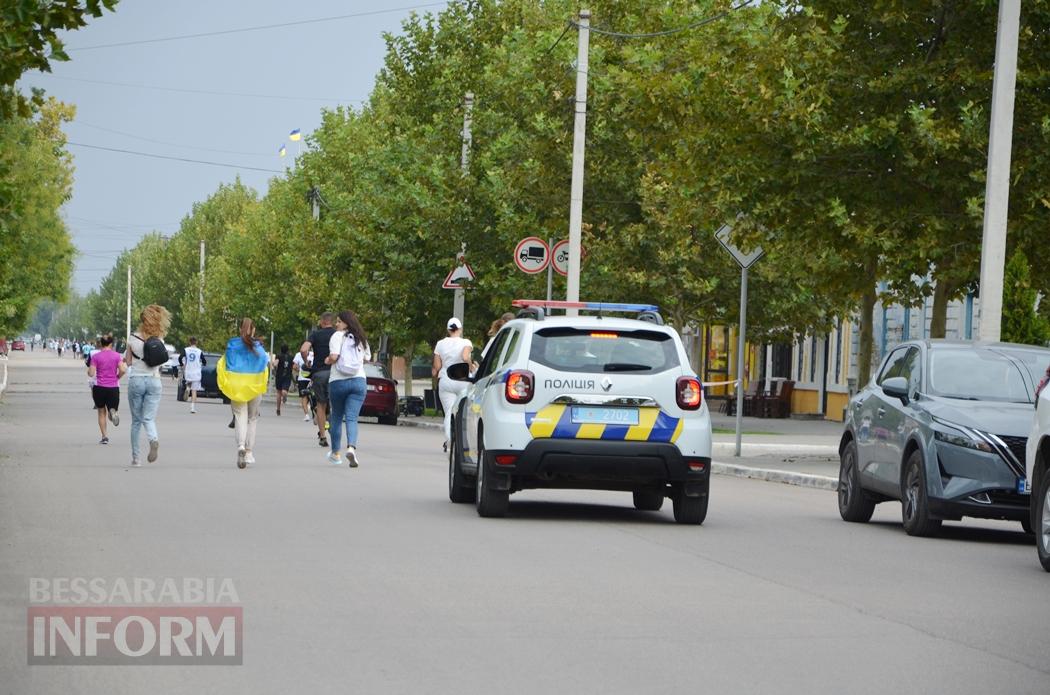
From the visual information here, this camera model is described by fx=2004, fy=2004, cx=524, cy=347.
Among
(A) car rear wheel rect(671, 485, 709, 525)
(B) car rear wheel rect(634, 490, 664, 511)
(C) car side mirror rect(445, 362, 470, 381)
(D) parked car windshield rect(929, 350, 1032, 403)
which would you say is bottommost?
(B) car rear wheel rect(634, 490, 664, 511)

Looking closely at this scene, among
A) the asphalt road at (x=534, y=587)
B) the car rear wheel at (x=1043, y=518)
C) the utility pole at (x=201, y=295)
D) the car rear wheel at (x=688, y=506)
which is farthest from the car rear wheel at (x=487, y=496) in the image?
the utility pole at (x=201, y=295)

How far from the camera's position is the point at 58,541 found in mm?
13133

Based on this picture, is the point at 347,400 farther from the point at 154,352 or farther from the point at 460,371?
the point at 460,371

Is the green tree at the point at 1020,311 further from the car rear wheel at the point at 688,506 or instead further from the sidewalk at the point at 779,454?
Result: the car rear wheel at the point at 688,506

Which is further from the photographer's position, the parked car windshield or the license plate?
the parked car windshield

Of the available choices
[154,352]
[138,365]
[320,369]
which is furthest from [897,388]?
[320,369]

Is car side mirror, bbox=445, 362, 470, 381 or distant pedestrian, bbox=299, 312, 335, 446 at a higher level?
car side mirror, bbox=445, 362, 470, 381

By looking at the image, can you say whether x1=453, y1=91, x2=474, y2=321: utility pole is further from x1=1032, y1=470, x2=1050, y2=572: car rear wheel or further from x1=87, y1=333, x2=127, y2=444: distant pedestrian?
x1=1032, y1=470, x2=1050, y2=572: car rear wheel

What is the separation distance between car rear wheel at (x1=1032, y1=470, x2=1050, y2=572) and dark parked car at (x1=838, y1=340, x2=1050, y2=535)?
1722 millimetres

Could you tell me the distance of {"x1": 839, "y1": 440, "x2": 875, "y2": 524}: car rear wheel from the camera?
17.2m

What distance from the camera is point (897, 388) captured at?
629 inches

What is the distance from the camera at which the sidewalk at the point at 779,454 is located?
2438 centimetres

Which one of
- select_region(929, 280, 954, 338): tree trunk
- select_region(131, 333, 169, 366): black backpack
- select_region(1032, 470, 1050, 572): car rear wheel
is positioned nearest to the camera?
select_region(1032, 470, 1050, 572): car rear wheel

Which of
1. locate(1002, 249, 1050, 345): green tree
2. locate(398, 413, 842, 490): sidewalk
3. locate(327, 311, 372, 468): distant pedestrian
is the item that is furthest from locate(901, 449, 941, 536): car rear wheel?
locate(327, 311, 372, 468): distant pedestrian
